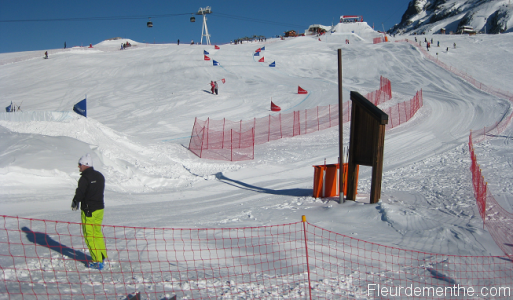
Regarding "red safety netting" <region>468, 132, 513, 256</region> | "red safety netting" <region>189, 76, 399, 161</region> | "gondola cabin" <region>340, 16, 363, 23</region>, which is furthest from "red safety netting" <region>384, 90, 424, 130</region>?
"gondola cabin" <region>340, 16, 363, 23</region>

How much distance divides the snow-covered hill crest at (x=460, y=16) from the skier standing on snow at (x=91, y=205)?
299 ft

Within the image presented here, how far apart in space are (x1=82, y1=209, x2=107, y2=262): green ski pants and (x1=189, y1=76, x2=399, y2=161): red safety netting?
34.2 feet

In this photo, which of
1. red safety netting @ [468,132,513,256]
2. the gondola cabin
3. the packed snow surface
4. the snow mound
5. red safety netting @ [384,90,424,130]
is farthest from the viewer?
the gondola cabin

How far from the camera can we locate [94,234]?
5.00 m

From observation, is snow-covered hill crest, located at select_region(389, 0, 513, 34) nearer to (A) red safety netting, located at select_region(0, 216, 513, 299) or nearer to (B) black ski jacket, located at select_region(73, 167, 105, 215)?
(A) red safety netting, located at select_region(0, 216, 513, 299)

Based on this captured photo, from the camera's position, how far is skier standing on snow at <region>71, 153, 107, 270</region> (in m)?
4.93

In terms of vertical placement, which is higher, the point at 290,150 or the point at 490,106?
the point at 490,106

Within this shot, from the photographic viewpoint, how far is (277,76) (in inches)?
1526

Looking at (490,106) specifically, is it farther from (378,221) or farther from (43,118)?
(43,118)

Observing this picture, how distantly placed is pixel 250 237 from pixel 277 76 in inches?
1315

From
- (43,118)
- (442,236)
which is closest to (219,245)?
(442,236)

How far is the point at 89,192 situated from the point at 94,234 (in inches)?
23.2

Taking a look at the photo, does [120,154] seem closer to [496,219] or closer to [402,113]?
[496,219]

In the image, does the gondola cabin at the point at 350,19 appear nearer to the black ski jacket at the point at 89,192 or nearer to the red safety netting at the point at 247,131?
the red safety netting at the point at 247,131
